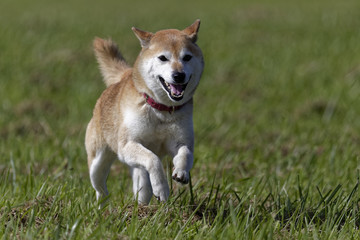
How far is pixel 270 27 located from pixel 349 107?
22.7ft

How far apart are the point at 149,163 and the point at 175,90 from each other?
56 cm

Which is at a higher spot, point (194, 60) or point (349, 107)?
point (194, 60)

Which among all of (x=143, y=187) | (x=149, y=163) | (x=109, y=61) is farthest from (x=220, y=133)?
(x=149, y=163)

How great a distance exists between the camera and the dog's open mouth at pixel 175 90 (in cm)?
452

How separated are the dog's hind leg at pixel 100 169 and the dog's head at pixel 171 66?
0.96 m

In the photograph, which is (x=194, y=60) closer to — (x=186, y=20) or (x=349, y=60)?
(x=349, y=60)

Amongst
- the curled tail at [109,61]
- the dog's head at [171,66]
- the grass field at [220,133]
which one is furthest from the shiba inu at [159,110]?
the curled tail at [109,61]

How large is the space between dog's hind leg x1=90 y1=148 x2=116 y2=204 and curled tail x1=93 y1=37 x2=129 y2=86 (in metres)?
0.83

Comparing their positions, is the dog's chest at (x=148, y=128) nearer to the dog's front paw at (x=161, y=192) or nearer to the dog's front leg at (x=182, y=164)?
the dog's front leg at (x=182, y=164)

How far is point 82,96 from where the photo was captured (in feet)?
33.0

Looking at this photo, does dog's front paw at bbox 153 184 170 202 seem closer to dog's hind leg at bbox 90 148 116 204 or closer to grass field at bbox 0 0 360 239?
grass field at bbox 0 0 360 239

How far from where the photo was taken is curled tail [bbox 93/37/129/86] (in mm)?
5965

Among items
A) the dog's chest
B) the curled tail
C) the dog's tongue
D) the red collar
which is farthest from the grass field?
the curled tail

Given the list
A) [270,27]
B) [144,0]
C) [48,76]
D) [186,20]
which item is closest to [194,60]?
[48,76]
